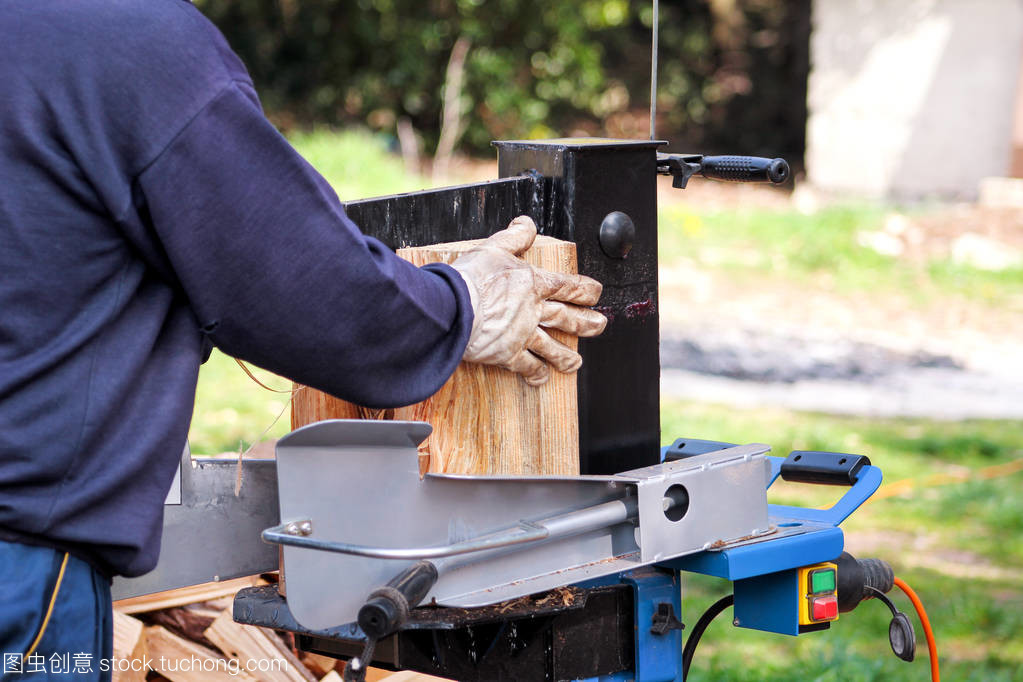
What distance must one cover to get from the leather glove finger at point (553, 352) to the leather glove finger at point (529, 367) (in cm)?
1

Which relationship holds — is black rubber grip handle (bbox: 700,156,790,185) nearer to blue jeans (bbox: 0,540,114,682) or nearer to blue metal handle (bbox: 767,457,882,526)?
blue metal handle (bbox: 767,457,882,526)

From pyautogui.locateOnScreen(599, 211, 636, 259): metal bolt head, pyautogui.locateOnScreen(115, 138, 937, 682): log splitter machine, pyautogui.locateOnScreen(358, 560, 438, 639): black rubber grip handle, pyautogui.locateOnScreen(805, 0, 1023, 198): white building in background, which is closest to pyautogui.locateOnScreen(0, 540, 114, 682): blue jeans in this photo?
pyautogui.locateOnScreen(115, 138, 937, 682): log splitter machine

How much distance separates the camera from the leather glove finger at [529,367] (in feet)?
5.66

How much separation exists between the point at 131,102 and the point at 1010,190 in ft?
33.3

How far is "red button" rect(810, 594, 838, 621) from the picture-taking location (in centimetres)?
190

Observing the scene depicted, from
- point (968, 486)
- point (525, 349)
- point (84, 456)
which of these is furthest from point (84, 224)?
point (968, 486)

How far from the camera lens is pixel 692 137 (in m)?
16.0

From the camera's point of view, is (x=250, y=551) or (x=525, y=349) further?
(x=250, y=551)

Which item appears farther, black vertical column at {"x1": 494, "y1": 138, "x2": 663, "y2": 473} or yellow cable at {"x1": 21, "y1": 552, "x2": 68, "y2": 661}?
black vertical column at {"x1": 494, "y1": 138, "x2": 663, "y2": 473}

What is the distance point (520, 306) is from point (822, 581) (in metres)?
0.69

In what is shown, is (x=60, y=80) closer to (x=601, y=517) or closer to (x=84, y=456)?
(x=84, y=456)

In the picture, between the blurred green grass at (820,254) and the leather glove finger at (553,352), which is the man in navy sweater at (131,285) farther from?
the blurred green grass at (820,254)

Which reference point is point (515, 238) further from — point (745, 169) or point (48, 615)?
point (48, 615)

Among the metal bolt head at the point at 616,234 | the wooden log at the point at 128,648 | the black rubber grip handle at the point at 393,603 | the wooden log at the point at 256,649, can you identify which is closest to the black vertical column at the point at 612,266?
the metal bolt head at the point at 616,234
